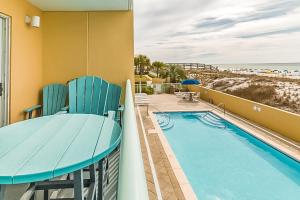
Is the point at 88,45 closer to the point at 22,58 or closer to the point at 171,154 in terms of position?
the point at 22,58

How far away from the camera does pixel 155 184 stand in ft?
9.73

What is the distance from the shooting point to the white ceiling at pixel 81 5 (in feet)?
13.0

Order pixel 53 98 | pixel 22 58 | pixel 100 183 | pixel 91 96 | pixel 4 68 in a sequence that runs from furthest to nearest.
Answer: pixel 53 98, pixel 22 58, pixel 91 96, pixel 4 68, pixel 100 183

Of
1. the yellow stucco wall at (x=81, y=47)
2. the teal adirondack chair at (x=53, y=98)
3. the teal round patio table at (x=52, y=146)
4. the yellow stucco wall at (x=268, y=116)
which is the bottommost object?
the yellow stucco wall at (x=268, y=116)

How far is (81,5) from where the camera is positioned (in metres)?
4.19

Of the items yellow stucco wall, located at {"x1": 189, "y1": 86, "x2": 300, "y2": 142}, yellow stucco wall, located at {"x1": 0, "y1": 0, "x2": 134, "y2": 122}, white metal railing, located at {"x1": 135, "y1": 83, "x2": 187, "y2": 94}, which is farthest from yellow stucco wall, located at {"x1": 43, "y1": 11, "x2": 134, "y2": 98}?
white metal railing, located at {"x1": 135, "y1": 83, "x2": 187, "y2": 94}

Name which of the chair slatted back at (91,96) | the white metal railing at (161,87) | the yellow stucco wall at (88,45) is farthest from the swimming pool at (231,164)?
the white metal railing at (161,87)

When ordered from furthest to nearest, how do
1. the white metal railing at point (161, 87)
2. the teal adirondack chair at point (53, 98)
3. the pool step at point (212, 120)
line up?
the white metal railing at point (161, 87) → the pool step at point (212, 120) → the teal adirondack chair at point (53, 98)

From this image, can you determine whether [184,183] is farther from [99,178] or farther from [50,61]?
[50,61]

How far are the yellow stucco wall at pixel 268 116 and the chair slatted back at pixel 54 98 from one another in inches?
238

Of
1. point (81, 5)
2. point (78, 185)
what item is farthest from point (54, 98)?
point (78, 185)

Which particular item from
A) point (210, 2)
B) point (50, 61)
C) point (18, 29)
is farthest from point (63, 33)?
point (210, 2)

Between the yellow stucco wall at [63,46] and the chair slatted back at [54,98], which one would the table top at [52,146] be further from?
the yellow stucco wall at [63,46]

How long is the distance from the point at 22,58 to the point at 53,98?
92 centimetres
